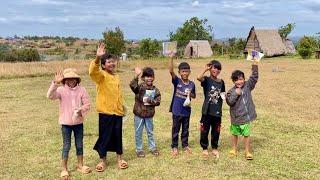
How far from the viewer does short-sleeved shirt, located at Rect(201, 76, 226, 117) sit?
7574 millimetres

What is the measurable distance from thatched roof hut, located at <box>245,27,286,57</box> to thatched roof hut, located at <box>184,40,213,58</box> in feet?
24.2

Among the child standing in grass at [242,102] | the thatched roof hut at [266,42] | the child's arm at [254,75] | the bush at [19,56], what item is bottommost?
the bush at [19,56]

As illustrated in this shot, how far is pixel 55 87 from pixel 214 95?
2.81 metres

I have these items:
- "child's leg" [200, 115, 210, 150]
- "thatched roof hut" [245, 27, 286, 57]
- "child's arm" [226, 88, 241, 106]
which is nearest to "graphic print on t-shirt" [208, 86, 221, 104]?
"child's arm" [226, 88, 241, 106]

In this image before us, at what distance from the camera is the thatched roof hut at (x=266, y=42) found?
5930 centimetres

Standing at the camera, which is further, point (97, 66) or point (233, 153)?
point (233, 153)

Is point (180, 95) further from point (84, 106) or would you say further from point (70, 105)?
point (70, 105)

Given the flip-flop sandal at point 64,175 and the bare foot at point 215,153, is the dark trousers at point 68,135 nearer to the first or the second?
the flip-flop sandal at point 64,175

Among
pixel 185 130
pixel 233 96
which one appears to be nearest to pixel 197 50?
pixel 185 130

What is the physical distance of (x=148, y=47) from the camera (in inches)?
2356

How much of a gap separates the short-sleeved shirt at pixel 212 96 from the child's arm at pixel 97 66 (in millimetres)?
1963

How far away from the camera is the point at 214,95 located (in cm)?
757

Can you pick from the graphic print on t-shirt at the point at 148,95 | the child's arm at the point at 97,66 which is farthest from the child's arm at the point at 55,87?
the graphic print on t-shirt at the point at 148,95

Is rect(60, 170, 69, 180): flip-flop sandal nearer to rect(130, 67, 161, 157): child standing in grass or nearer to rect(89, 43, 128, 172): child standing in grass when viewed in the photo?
rect(89, 43, 128, 172): child standing in grass
